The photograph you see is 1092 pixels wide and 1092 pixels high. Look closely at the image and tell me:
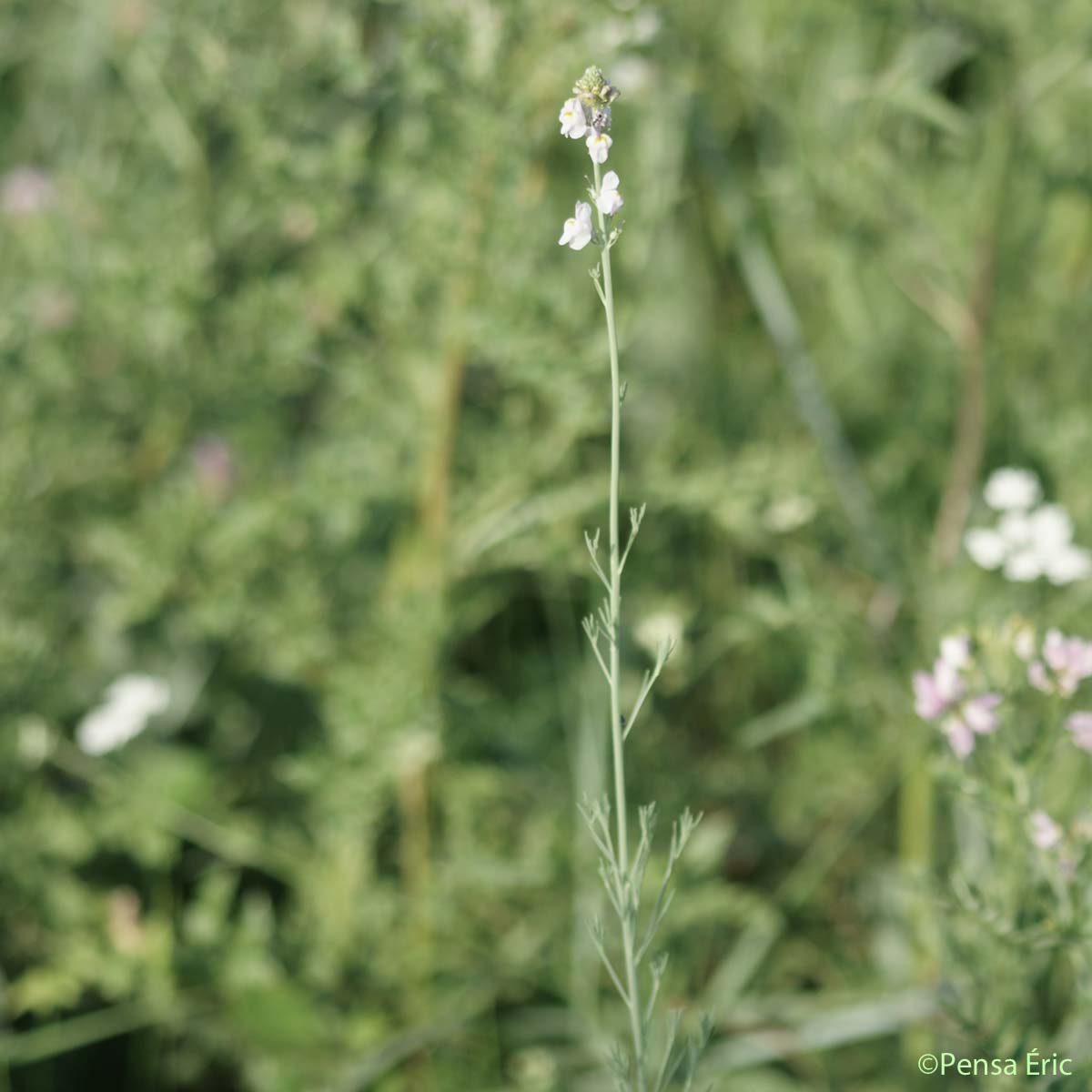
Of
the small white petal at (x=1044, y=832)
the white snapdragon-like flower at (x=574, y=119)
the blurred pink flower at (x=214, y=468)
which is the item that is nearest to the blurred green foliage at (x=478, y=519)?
the blurred pink flower at (x=214, y=468)

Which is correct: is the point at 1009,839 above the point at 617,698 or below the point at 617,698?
below

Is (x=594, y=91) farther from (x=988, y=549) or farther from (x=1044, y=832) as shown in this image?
(x=988, y=549)

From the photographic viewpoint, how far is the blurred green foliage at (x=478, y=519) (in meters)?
1.95

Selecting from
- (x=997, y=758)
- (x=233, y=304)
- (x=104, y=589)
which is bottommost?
(x=104, y=589)

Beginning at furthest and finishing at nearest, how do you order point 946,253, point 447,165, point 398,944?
point 946,253, point 398,944, point 447,165

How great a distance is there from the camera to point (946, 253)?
2277 millimetres

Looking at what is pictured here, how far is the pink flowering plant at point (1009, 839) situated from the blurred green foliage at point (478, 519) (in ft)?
1.24

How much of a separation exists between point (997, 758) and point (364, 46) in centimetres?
227

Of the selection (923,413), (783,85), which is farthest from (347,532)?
(783,85)

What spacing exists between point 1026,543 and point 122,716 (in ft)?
5.15

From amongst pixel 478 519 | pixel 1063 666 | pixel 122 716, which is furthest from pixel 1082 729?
pixel 122 716

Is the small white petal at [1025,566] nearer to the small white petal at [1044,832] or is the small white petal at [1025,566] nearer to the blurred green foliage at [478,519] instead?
the blurred green foliage at [478,519]

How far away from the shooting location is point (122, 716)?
2.22 metres

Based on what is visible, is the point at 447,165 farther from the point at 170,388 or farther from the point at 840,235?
the point at 840,235
